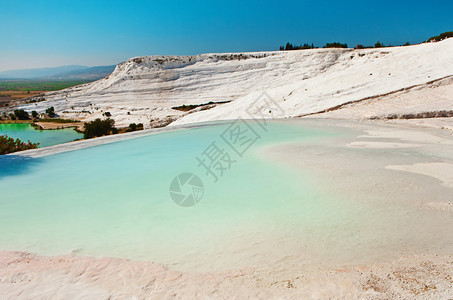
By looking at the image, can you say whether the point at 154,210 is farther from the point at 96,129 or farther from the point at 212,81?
the point at 212,81

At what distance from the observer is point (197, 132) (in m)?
10.3

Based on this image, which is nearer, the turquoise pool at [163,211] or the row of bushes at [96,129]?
the turquoise pool at [163,211]

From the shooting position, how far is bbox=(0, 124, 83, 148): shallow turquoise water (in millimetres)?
18895

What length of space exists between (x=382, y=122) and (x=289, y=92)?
659 centimetres

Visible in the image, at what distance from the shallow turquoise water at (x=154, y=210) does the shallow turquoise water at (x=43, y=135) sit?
507 inches

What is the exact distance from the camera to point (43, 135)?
70.4 feet

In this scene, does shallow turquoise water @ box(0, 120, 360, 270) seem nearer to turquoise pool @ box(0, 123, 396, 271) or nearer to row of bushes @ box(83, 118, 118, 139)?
turquoise pool @ box(0, 123, 396, 271)

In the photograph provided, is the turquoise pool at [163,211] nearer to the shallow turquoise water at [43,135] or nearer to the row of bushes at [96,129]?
the row of bushes at [96,129]

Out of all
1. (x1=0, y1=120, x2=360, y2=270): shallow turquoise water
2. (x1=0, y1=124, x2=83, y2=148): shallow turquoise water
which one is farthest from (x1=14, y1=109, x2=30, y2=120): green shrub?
(x1=0, y1=120, x2=360, y2=270): shallow turquoise water

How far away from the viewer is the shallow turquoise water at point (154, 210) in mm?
3391

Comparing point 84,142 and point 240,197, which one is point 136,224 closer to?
point 240,197

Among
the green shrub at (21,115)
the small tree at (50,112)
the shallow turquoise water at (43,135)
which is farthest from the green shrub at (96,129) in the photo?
the green shrub at (21,115)

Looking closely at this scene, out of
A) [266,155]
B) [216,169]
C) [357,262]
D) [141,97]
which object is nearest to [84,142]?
[216,169]

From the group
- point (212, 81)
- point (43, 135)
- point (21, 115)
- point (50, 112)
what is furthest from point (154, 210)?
point (21, 115)
